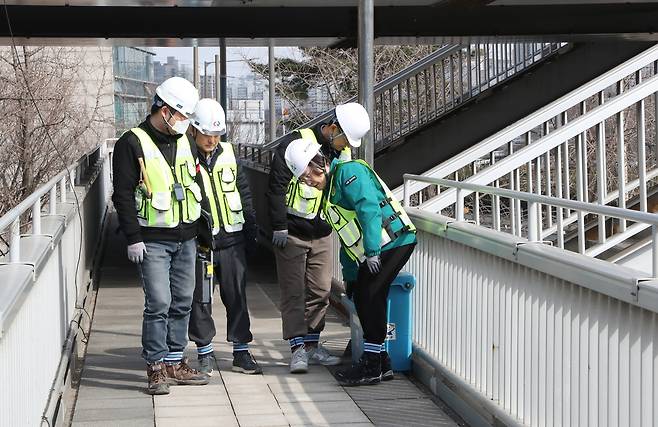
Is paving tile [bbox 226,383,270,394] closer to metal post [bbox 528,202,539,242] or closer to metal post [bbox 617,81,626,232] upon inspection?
metal post [bbox 528,202,539,242]

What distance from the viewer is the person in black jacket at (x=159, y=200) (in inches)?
295

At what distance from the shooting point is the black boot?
8.01 m

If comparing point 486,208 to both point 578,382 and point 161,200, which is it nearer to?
point 161,200

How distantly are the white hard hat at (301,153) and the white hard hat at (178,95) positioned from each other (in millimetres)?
776

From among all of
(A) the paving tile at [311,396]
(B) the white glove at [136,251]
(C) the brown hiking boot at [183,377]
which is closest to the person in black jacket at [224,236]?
(C) the brown hiking boot at [183,377]

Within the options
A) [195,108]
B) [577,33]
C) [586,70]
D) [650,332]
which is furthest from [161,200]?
[586,70]

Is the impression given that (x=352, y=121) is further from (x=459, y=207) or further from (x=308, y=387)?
(x=308, y=387)

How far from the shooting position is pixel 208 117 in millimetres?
8031

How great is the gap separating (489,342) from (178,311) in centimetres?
236

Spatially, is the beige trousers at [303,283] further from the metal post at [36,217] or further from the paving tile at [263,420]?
the metal post at [36,217]

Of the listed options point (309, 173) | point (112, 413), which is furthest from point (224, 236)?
point (112, 413)

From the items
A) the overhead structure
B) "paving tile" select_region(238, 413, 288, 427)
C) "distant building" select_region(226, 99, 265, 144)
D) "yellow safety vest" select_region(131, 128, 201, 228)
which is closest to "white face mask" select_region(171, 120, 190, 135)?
"yellow safety vest" select_region(131, 128, 201, 228)

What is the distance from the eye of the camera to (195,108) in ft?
25.8

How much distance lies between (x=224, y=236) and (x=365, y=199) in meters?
1.31
